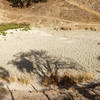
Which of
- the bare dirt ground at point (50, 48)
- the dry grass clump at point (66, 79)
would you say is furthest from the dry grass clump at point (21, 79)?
the dry grass clump at point (66, 79)

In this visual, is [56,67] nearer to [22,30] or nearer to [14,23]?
[22,30]

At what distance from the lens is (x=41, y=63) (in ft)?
36.9

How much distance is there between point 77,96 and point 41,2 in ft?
75.0

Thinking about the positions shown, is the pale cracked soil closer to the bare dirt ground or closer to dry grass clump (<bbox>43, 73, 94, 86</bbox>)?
the bare dirt ground

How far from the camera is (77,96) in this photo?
5.44 metres

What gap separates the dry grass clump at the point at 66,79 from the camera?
881cm

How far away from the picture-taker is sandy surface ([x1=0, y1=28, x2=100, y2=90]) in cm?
1083

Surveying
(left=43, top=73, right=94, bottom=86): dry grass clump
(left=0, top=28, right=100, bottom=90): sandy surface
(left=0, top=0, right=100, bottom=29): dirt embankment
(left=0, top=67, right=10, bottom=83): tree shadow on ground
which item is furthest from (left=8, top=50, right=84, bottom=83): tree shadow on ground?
(left=0, top=0, right=100, bottom=29): dirt embankment

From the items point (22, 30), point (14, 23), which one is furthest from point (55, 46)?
point (14, 23)

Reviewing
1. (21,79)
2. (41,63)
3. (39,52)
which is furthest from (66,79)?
(39,52)

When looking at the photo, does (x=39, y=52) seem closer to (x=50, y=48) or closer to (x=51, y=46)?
(x=50, y=48)

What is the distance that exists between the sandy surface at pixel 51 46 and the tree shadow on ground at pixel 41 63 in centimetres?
32

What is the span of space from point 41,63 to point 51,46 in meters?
3.07

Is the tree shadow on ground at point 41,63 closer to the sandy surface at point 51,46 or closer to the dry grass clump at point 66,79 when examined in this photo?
the sandy surface at point 51,46
